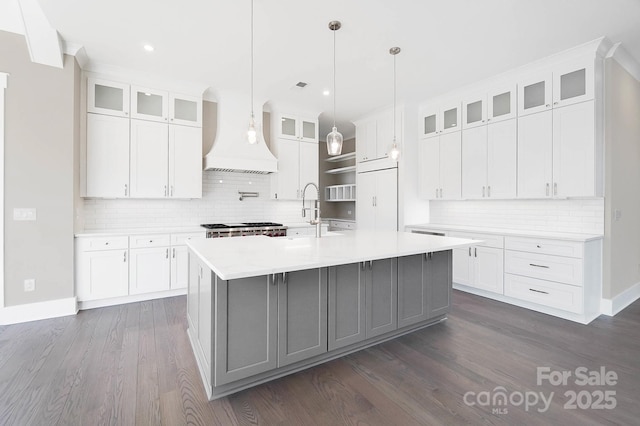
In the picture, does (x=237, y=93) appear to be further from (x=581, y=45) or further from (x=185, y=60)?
(x=581, y=45)

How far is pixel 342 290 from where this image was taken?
7.63 feet

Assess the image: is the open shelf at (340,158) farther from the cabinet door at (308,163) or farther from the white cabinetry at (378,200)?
the cabinet door at (308,163)

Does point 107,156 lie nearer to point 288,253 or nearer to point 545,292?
point 288,253

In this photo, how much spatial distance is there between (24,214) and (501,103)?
5.73 meters

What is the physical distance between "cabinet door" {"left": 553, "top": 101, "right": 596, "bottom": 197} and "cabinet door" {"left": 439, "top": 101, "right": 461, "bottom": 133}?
1.27 metres

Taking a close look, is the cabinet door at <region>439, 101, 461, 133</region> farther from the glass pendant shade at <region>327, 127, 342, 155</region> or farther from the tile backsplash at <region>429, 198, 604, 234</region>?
the glass pendant shade at <region>327, 127, 342, 155</region>

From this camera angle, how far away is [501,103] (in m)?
3.99

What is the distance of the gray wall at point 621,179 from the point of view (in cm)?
326

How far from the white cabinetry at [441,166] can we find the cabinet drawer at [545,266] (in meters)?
1.25

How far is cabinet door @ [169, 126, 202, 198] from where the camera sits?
4.16m

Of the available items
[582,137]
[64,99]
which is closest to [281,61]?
[64,99]

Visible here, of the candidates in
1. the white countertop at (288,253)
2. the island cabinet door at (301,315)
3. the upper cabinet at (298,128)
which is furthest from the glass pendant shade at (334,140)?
the upper cabinet at (298,128)

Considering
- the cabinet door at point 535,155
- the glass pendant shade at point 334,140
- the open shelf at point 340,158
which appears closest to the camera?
the glass pendant shade at point 334,140

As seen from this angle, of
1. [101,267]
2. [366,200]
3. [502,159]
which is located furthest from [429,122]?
[101,267]
